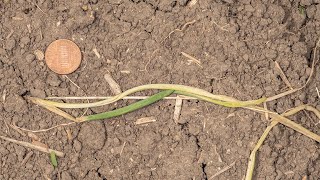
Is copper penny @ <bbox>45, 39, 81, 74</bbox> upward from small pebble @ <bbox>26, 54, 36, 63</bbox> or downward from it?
upward

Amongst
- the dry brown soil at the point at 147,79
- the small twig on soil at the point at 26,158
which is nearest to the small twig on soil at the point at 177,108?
the dry brown soil at the point at 147,79

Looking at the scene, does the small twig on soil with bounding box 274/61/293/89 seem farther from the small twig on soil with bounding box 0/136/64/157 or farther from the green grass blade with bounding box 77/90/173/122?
the small twig on soil with bounding box 0/136/64/157

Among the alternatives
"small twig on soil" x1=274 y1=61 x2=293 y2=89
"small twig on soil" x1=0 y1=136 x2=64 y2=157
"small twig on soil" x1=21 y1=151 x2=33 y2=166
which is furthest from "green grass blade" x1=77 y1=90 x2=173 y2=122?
"small twig on soil" x1=274 y1=61 x2=293 y2=89

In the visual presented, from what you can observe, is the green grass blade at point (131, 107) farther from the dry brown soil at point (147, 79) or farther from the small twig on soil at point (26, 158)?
the small twig on soil at point (26, 158)

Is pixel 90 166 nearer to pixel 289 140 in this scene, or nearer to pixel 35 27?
pixel 35 27

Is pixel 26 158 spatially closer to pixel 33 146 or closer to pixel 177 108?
pixel 33 146

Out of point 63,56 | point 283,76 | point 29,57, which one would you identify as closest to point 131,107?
point 63,56
